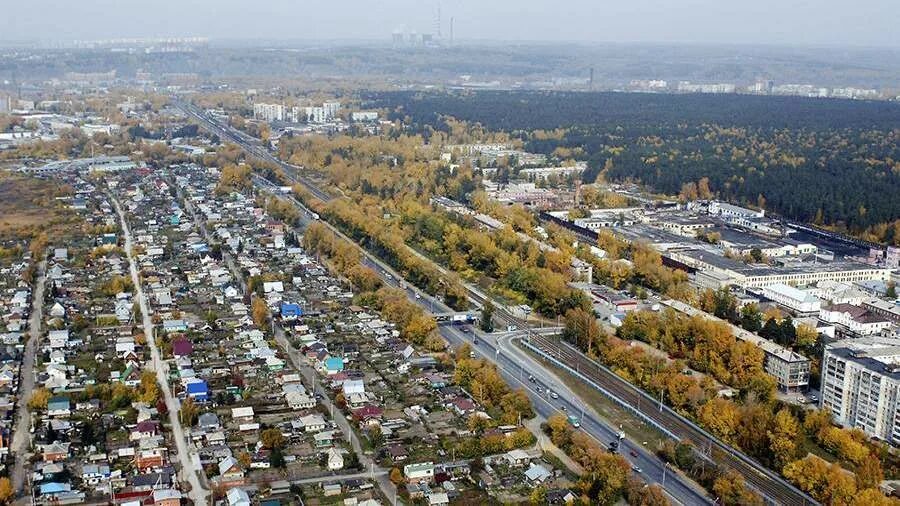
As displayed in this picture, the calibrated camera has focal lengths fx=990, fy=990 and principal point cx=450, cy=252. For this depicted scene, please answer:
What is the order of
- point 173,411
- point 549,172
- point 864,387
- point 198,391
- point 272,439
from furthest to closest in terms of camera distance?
point 549,172 < point 198,391 < point 173,411 < point 864,387 < point 272,439

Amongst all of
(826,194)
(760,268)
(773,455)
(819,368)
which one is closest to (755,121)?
(826,194)

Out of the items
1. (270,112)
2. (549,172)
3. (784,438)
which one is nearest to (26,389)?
(784,438)

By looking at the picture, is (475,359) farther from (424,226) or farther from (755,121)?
(755,121)

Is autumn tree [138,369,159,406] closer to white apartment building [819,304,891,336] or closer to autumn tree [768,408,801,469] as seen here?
autumn tree [768,408,801,469]

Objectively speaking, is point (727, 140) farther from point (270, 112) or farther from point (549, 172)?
point (270, 112)

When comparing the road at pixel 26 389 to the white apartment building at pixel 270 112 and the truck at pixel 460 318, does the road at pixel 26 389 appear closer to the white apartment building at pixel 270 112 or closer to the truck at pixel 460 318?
the truck at pixel 460 318

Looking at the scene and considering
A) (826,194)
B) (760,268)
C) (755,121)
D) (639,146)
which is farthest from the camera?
(755,121)
